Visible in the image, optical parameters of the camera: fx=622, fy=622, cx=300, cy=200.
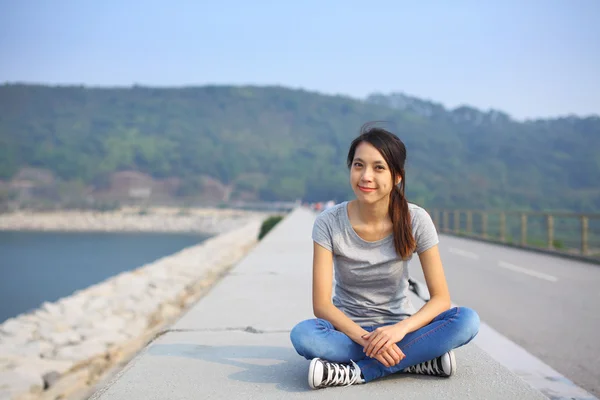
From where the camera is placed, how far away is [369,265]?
10.3 ft

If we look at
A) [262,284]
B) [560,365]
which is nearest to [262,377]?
[560,365]

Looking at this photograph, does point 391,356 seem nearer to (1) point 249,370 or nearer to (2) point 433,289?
(2) point 433,289

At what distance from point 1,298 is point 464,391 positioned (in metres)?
20.7

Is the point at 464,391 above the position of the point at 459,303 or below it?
above

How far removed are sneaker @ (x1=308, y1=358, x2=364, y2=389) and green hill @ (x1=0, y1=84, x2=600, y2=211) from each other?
320ft

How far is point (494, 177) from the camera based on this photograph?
131250 mm

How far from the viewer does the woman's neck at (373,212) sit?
3.15 m

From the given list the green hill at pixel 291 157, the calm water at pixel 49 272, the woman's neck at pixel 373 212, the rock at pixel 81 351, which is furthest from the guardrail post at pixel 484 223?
the green hill at pixel 291 157

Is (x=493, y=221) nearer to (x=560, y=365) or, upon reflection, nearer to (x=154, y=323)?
(x=154, y=323)

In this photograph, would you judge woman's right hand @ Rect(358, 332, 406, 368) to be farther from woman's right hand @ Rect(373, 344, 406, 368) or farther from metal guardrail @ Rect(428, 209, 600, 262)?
Result: metal guardrail @ Rect(428, 209, 600, 262)

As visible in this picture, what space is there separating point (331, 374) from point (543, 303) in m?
5.54

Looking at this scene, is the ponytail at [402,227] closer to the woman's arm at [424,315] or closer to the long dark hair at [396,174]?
the long dark hair at [396,174]

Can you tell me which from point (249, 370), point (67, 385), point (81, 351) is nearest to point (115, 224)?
point (81, 351)

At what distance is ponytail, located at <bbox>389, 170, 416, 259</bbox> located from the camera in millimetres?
3086
